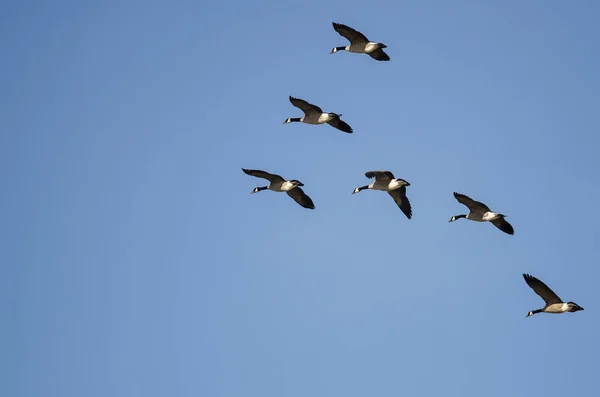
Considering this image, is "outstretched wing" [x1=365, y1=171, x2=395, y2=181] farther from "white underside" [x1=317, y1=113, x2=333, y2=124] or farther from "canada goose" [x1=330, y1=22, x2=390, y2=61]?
"canada goose" [x1=330, y1=22, x2=390, y2=61]

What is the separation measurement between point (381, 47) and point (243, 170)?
19.4ft

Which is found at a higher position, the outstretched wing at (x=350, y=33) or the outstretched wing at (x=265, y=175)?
the outstretched wing at (x=350, y=33)

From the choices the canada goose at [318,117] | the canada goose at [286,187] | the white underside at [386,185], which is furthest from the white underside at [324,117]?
the white underside at [386,185]

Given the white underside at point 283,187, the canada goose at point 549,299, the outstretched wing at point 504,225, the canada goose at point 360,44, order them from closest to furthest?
1. the canada goose at point 549,299
2. the canada goose at point 360,44
3. the white underside at point 283,187
4. the outstretched wing at point 504,225

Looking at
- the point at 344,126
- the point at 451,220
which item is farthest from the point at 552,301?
the point at 344,126

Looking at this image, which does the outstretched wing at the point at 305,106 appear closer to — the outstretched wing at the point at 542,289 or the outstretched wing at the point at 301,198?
the outstretched wing at the point at 301,198

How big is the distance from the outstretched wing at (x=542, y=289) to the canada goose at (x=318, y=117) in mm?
7429

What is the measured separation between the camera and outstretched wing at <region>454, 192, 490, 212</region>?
38.0m

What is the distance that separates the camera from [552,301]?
36.8m

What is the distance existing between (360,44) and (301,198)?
211 inches

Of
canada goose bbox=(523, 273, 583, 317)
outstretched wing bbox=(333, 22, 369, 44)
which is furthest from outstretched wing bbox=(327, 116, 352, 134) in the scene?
canada goose bbox=(523, 273, 583, 317)

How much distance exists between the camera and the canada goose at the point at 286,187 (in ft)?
125

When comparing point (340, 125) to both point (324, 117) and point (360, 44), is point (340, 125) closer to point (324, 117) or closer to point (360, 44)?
point (324, 117)

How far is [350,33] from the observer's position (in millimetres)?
38281
